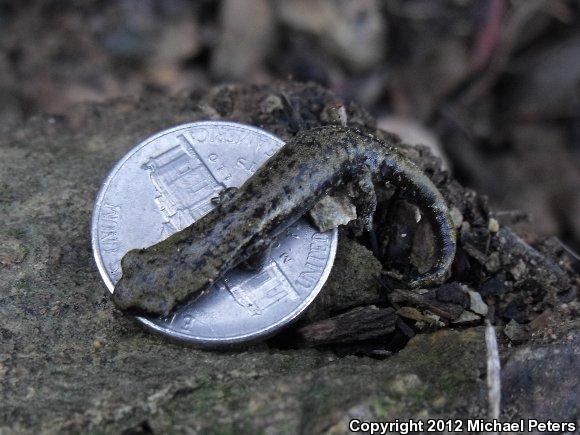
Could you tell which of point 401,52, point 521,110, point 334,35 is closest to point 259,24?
point 334,35

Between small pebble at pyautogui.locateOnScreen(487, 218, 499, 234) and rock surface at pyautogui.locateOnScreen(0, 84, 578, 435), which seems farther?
small pebble at pyautogui.locateOnScreen(487, 218, 499, 234)

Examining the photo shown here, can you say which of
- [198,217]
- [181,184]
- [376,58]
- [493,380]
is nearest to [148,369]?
[198,217]

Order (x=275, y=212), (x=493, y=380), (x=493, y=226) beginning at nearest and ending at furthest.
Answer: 1. (x=493, y=380)
2. (x=275, y=212)
3. (x=493, y=226)

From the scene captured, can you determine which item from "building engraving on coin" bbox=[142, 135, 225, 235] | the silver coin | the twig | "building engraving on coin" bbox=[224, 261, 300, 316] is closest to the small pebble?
the silver coin

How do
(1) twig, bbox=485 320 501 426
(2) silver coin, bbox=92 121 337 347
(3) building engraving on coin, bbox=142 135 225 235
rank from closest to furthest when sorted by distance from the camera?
(1) twig, bbox=485 320 501 426 → (2) silver coin, bbox=92 121 337 347 → (3) building engraving on coin, bbox=142 135 225 235

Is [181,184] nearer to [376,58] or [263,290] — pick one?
[263,290]

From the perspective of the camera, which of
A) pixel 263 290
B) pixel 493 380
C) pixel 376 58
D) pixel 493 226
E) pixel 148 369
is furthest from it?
pixel 376 58

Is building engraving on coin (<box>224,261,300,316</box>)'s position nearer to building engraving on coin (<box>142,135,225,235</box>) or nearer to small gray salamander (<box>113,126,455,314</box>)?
small gray salamander (<box>113,126,455,314</box>)

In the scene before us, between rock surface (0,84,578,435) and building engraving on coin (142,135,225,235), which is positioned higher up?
building engraving on coin (142,135,225,235)
